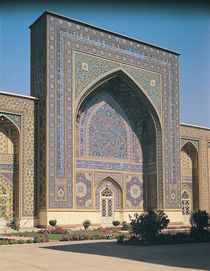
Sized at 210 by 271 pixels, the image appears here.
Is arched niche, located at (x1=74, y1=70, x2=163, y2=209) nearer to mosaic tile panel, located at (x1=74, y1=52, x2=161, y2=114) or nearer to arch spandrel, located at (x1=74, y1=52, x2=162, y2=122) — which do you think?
arch spandrel, located at (x1=74, y1=52, x2=162, y2=122)

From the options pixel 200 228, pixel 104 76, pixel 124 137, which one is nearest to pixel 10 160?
Answer: pixel 104 76

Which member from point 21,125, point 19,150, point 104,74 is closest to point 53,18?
point 104,74

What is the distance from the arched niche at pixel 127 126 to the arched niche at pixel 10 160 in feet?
11.6

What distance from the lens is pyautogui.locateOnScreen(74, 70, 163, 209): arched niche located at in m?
19.9

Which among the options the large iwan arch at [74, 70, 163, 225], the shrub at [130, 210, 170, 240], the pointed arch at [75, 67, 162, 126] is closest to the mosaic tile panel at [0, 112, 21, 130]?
the pointed arch at [75, 67, 162, 126]

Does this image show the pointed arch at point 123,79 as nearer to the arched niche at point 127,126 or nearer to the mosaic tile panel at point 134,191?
the arched niche at point 127,126

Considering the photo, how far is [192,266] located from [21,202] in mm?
12018

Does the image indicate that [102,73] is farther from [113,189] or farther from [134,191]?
[134,191]

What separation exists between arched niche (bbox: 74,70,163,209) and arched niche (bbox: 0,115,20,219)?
3.53 metres

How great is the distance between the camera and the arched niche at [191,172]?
23.3 meters

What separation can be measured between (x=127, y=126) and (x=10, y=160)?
284 inches

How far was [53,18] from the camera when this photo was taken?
1783cm

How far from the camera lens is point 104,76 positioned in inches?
767

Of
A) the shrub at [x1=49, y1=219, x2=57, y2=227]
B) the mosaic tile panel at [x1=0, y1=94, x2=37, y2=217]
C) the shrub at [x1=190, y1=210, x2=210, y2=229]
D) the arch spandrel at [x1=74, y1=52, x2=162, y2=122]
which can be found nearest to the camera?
the shrub at [x1=190, y1=210, x2=210, y2=229]
